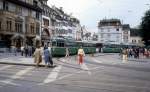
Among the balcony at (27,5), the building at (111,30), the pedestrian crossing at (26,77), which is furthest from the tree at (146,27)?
the building at (111,30)

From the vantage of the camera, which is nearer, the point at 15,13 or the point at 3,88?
the point at 3,88

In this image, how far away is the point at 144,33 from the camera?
81.1m

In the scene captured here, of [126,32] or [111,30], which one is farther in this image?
[126,32]

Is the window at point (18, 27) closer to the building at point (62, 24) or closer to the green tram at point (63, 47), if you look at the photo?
the green tram at point (63, 47)

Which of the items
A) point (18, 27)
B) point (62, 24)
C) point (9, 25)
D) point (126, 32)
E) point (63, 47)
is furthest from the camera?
point (126, 32)

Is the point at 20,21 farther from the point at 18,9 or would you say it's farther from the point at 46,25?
the point at 46,25

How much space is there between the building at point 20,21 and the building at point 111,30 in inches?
2778

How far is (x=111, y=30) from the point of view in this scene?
145 meters

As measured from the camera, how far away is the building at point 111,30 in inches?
5679

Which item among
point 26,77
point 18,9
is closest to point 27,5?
point 18,9

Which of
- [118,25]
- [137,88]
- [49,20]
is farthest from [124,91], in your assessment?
[118,25]

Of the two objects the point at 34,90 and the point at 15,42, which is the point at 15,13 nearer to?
the point at 15,42

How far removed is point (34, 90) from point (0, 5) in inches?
1923

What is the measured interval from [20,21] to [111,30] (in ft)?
272
